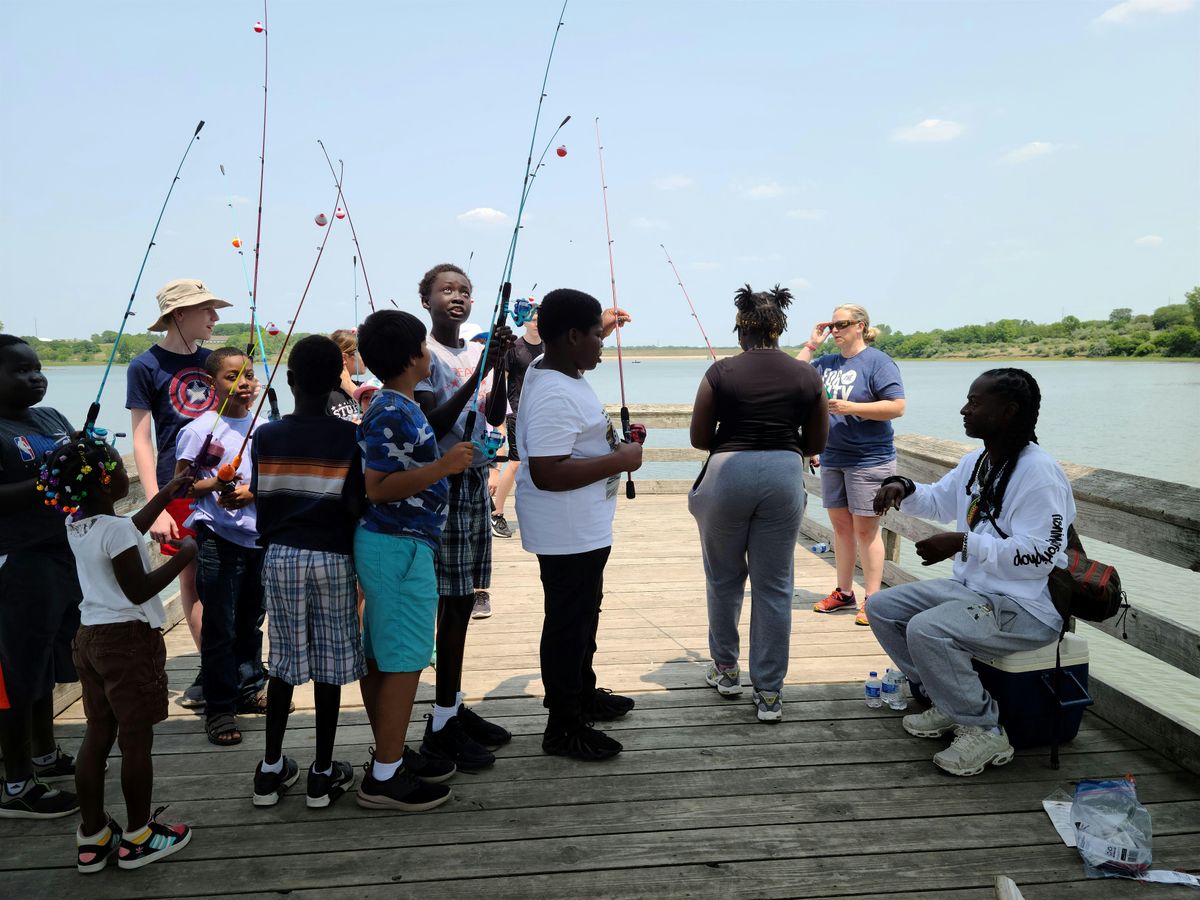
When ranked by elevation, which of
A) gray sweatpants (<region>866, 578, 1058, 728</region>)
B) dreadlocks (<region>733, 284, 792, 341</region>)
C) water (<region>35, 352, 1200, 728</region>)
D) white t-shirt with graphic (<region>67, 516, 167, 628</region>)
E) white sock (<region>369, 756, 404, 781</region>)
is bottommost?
water (<region>35, 352, 1200, 728</region>)

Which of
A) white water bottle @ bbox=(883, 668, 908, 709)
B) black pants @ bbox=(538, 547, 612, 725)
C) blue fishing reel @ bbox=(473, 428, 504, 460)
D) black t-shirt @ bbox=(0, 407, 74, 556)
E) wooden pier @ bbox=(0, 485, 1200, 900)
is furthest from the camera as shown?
white water bottle @ bbox=(883, 668, 908, 709)

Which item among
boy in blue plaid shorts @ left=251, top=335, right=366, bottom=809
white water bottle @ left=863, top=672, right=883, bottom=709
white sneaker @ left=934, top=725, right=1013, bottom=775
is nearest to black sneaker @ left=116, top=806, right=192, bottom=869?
boy in blue plaid shorts @ left=251, top=335, right=366, bottom=809

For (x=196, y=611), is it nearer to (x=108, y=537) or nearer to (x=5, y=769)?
(x=5, y=769)

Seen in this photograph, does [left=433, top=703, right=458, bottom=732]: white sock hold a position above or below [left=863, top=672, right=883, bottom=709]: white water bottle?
above

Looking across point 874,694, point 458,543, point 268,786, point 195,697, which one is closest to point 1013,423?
point 874,694

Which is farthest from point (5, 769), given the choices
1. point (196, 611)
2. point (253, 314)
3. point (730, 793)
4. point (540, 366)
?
point (730, 793)

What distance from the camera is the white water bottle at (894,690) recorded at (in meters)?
3.27

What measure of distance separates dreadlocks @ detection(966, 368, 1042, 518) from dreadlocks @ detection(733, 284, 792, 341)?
0.75 m

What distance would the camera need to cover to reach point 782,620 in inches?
124

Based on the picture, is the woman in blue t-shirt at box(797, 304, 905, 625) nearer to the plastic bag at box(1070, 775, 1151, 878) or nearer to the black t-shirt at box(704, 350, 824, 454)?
the black t-shirt at box(704, 350, 824, 454)

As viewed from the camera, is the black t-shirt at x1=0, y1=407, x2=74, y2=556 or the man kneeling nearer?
the black t-shirt at x1=0, y1=407, x2=74, y2=556

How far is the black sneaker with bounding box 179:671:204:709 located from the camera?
3.36m

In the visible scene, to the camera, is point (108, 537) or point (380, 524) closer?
point (108, 537)

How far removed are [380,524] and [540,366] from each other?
2.40ft
